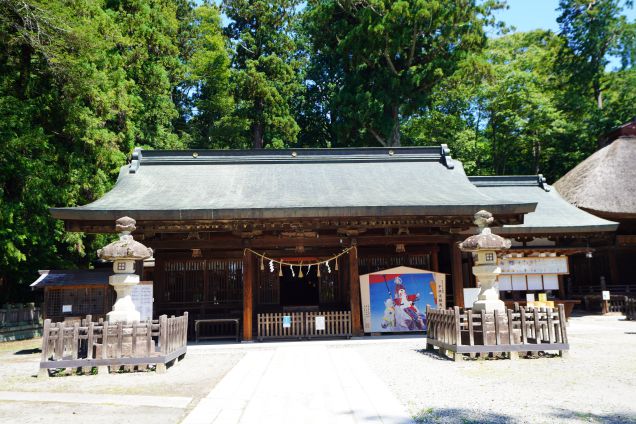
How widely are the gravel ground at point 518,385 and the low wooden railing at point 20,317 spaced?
13379mm

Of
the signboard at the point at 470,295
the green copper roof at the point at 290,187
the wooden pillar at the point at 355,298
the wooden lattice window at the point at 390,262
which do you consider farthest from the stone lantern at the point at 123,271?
the signboard at the point at 470,295

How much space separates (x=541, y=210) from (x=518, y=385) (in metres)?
12.5

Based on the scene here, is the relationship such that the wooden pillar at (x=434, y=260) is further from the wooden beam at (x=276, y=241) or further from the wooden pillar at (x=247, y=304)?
the wooden pillar at (x=247, y=304)

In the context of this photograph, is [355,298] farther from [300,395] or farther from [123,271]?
[300,395]

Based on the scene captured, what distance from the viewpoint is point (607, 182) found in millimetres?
22359

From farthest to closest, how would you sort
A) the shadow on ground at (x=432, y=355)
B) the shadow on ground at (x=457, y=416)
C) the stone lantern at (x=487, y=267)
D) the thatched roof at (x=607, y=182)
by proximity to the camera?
1. the thatched roof at (x=607, y=182)
2. the stone lantern at (x=487, y=267)
3. the shadow on ground at (x=432, y=355)
4. the shadow on ground at (x=457, y=416)

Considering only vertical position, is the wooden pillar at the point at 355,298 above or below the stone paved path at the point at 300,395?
above

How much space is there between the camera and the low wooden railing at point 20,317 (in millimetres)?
16773

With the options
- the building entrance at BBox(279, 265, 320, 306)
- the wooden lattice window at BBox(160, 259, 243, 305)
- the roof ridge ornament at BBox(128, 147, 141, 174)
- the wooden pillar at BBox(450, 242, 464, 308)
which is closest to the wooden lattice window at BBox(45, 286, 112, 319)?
the wooden lattice window at BBox(160, 259, 243, 305)

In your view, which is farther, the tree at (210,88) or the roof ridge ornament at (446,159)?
the tree at (210,88)

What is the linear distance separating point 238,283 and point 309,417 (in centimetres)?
1022

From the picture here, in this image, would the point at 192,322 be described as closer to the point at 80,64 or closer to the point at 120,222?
the point at 120,222

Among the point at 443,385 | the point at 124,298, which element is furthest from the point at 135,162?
the point at 443,385

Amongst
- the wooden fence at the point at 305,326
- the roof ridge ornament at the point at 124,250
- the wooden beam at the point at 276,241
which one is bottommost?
the wooden fence at the point at 305,326
